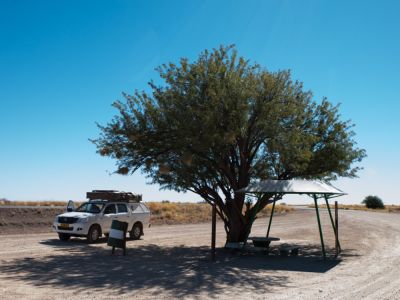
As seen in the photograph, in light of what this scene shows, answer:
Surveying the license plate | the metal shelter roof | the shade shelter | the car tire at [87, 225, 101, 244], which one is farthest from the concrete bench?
the license plate

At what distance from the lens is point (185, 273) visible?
1389 centimetres

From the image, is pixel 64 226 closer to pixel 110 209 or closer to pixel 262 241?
pixel 110 209

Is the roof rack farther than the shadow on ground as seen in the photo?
Yes

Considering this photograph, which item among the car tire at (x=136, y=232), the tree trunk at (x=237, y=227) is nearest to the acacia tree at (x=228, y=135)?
the tree trunk at (x=237, y=227)

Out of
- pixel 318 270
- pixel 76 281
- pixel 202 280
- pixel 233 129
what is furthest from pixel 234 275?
pixel 233 129

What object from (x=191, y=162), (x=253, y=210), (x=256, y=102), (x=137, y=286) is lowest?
(x=137, y=286)

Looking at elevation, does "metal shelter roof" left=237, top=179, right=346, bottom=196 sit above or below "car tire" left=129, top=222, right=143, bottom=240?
above

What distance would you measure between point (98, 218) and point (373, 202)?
8956 centimetres

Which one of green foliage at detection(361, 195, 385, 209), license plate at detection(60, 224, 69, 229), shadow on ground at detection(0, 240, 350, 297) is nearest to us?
shadow on ground at detection(0, 240, 350, 297)

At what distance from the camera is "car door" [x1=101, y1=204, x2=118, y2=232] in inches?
926

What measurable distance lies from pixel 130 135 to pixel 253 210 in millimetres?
6310

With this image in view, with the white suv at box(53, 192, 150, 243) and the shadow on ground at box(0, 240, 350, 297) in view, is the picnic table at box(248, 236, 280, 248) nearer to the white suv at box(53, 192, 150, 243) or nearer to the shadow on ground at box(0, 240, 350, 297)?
the shadow on ground at box(0, 240, 350, 297)

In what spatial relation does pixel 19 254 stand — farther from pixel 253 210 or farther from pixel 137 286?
pixel 253 210

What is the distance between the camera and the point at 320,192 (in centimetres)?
1756
